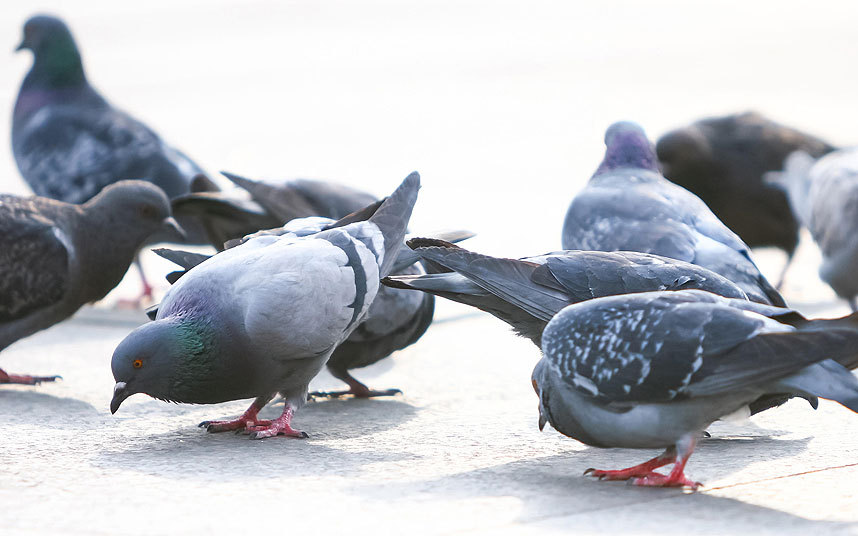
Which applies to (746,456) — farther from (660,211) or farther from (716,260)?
(660,211)

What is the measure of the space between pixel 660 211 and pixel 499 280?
1280mm

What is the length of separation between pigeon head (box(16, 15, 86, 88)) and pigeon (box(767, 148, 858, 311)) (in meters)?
4.73

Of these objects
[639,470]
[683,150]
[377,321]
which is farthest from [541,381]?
[683,150]

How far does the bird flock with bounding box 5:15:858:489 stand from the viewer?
326cm

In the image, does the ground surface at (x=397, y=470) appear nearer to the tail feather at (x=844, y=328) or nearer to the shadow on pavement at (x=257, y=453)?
the shadow on pavement at (x=257, y=453)

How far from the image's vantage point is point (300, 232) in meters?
4.54

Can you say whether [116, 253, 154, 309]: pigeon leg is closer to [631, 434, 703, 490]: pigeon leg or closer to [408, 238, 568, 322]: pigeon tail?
[408, 238, 568, 322]: pigeon tail

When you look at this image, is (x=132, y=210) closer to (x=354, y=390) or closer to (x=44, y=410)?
(x=44, y=410)

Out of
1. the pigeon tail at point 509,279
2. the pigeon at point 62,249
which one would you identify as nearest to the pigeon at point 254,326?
the pigeon tail at point 509,279

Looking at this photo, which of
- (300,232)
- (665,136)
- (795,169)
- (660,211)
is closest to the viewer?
(300,232)

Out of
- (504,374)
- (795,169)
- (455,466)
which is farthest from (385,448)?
(795,169)

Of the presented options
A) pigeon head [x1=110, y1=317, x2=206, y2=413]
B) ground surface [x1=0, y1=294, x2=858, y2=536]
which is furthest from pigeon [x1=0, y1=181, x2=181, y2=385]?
pigeon head [x1=110, y1=317, x2=206, y2=413]

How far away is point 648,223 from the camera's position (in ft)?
16.1

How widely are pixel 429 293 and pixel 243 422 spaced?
0.84m
